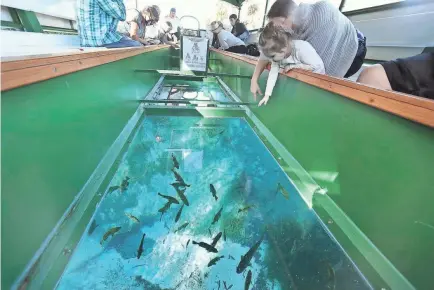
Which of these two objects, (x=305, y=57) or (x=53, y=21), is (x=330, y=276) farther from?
(x=53, y=21)

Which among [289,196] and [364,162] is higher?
[364,162]

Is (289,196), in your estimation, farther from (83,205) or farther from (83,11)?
(83,11)

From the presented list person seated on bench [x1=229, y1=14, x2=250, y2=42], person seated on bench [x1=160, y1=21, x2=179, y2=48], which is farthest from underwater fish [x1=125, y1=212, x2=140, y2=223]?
person seated on bench [x1=160, y1=21, x2=179, y2=48]

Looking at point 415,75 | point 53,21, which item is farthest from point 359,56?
point 53,21

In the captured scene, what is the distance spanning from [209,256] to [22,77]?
4.39 ft

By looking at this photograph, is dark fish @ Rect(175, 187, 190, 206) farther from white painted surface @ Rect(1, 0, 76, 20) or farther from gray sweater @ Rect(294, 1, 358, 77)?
white painted surface @ Rect(1, 0, 76, 20)

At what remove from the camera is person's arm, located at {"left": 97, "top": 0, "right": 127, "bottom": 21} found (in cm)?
240

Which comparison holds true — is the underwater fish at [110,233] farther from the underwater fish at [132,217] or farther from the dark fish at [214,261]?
the dark fish at [214,261]

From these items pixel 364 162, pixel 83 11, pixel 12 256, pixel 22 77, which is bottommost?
pixel 12 256

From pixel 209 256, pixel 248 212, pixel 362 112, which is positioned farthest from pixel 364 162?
pixel 209 256

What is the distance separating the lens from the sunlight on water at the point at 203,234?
120cm

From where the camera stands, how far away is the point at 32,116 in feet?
3.06

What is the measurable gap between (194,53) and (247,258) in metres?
4.18

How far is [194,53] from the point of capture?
448 cm
